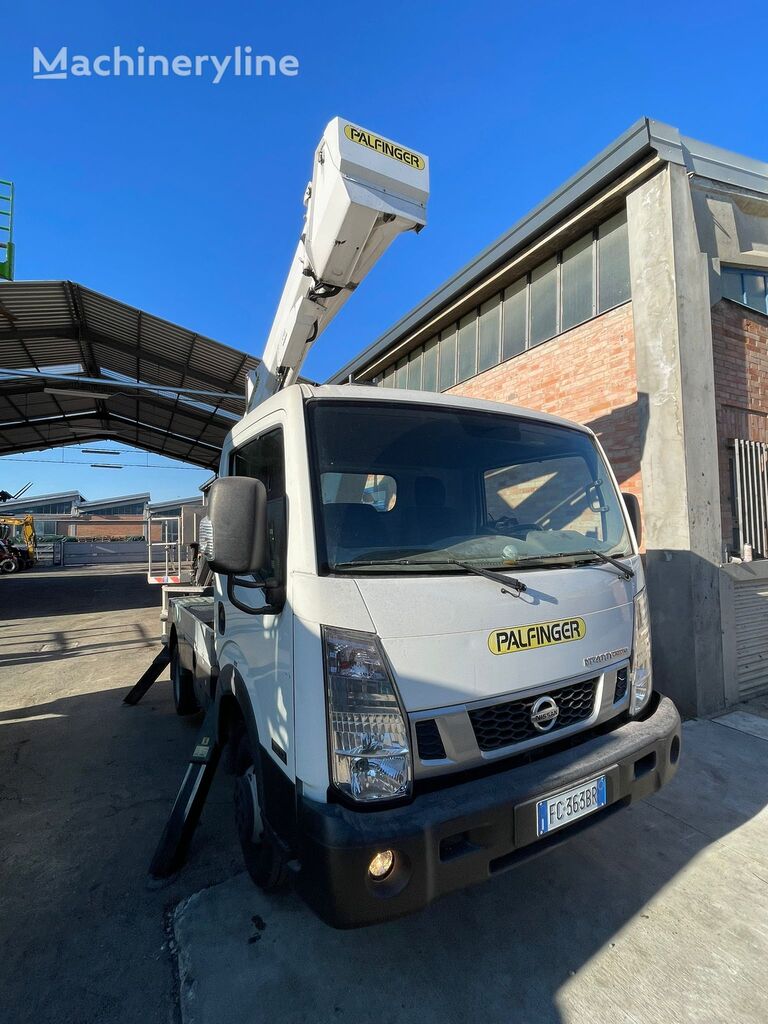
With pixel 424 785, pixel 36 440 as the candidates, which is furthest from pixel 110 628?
pixel 36 440

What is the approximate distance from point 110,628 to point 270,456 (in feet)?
31.1

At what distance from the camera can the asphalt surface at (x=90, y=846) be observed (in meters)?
2.01

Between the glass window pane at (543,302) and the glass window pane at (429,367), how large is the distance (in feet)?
9.06

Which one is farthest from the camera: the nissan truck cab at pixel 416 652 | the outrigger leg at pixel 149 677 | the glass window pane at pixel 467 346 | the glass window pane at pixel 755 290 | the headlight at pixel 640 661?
the glass window pane at pixel 467 346

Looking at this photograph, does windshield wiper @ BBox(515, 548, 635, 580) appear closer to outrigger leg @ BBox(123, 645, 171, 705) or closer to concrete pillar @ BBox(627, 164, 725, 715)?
concrete pillar @ BBox(627, 164, 725, 715)

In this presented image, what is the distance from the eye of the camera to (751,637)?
17.6 feet

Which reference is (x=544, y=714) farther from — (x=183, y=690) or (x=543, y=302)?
(x=543, y=302)

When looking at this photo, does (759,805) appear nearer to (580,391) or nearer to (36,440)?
(580,391)

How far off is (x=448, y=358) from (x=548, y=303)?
261 cm

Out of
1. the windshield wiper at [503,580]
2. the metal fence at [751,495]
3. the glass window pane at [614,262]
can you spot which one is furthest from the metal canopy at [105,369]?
the windshield wiper at [503,580]

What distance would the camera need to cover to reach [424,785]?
1.80 meters

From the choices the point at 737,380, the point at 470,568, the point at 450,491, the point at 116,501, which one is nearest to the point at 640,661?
the point at 470,568

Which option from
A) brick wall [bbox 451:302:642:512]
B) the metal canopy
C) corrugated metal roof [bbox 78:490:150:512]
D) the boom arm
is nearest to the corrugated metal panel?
brick wall [bbox 451:302:642:512]

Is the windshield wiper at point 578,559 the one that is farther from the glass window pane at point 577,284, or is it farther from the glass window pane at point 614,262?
the glass window pane at point 577,284
